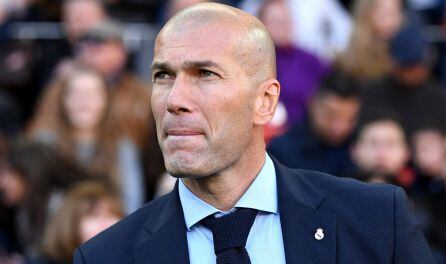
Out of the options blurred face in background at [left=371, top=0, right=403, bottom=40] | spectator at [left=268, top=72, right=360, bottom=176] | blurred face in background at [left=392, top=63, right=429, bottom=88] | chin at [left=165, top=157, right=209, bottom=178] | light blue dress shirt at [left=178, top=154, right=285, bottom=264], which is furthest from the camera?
blurred face in background at [left=371, top=0, right=403, bottom=40]

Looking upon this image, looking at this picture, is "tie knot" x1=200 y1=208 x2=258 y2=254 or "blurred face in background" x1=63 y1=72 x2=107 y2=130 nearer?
"tie knot" x1=200 y1=208 x2=258 y2=254

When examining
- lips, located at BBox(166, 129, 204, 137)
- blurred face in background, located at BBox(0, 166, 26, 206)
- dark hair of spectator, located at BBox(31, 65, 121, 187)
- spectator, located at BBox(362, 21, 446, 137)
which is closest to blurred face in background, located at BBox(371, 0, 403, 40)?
spectator, located at BBox(362, 21, 446, 137)

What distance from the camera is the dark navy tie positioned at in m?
3.21

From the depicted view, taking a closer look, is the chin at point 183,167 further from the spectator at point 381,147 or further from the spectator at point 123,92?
the spectator at point 123,92

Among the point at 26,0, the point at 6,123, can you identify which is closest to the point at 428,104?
the point at 6,123

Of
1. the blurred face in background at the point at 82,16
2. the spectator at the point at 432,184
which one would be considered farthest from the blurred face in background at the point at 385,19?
the blurred face in background at the point at 82,16

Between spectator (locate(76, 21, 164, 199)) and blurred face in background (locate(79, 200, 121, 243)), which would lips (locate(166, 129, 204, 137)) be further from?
spectator (locate(76, 21, 164, 199))

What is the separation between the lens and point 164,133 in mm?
3230

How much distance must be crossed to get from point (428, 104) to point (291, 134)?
152 cm

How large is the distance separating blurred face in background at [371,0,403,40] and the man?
5.64 m

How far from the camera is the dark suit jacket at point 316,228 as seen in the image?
3246mm

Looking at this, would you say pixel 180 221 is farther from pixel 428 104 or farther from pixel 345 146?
pixel 428 104

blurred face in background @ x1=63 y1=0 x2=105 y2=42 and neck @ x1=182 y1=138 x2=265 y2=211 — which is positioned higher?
neck @ x1=182 y1=138 x2=265 y2=211

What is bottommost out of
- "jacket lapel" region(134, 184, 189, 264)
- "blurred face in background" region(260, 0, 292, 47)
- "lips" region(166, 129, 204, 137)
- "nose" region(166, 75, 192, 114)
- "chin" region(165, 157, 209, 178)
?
"blurred face in background" region(260, 0, 292, 47)
